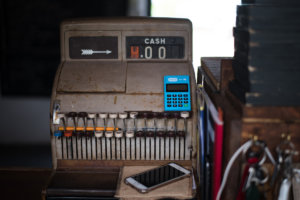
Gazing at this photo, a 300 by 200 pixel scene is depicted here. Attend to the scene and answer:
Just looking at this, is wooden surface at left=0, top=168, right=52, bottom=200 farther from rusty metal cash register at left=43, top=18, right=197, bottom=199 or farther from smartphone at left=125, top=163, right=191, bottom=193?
smartphone at left=125, top=163, right=191, bottom=193

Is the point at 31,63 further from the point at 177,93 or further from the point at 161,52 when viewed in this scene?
the point at 177,93

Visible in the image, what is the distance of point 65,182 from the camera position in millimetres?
1803

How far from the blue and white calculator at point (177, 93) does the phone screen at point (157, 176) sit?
0.36 metres

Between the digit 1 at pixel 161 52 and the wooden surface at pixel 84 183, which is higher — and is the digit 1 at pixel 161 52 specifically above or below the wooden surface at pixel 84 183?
above

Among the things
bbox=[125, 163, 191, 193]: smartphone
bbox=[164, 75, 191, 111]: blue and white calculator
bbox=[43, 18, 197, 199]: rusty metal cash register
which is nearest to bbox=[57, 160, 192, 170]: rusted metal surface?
bbox=[43, 18, 197, 199]: rusty metal cash register

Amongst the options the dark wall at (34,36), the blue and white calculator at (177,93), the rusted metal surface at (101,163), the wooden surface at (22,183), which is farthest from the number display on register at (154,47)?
the dark wall at (34,36)

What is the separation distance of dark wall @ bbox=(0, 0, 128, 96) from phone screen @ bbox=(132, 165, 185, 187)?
3.09 meters

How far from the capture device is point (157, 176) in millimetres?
1802

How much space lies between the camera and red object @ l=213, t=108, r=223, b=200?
1503 millimetres

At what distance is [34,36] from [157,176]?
3525 millimetres

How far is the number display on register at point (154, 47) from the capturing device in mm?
2201

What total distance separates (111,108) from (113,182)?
0.44 metres

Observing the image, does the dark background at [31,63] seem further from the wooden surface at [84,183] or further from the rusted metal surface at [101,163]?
the wooden surface at [84,183]

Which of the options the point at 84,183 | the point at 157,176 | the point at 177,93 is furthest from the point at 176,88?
the point at 84,183
